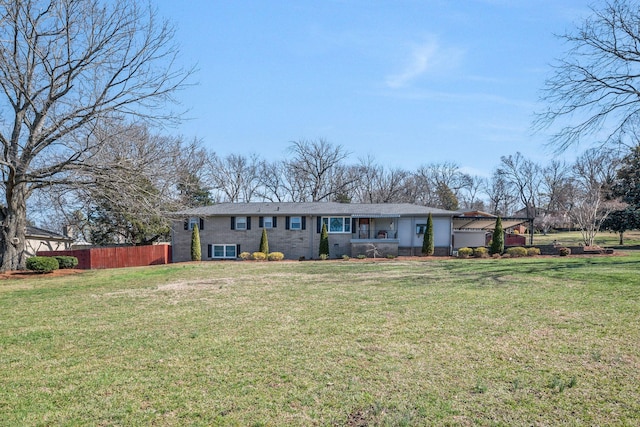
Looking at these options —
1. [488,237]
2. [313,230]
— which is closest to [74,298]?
[313,230]

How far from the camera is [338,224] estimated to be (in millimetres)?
27828

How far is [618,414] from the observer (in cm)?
388

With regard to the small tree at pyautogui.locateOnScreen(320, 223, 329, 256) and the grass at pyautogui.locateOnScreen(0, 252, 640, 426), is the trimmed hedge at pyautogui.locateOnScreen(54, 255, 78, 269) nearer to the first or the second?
the grass at pyautogui.locateOnScreen(0, 252, 640, 426)

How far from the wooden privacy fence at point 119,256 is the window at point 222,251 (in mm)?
3244

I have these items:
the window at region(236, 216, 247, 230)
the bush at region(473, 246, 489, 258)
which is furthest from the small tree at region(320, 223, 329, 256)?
the bush at region(473, 246, 489, 258)

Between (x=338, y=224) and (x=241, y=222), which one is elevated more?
(x=241, y=222)

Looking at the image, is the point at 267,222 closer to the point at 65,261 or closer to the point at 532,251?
the point at 65,261

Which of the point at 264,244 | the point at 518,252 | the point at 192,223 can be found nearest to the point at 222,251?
the point at 192,223

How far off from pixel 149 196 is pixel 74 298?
20.9ft

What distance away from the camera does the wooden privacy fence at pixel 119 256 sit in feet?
76.1

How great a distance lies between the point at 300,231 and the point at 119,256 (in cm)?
1103

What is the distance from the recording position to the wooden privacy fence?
2320 cm

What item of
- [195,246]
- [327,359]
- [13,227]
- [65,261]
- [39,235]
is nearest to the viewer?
[327,359]

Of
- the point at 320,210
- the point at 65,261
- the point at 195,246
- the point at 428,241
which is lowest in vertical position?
the point at 65,261
